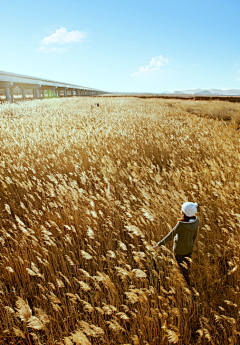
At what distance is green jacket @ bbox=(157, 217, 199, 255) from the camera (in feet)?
5.63

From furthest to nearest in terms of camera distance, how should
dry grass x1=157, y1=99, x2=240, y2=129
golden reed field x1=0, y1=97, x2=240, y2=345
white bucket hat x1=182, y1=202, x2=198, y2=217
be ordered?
dry grass x1=157, y1=99, x2=240, y2=129 < white bucket hat x1=182, y1=202, x2=198, y2=217 < golden reed field x1=0, y1=97, x2=240, y2=345

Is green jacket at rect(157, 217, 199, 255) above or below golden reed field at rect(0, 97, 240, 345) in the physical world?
above

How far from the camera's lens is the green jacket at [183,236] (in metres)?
1.72

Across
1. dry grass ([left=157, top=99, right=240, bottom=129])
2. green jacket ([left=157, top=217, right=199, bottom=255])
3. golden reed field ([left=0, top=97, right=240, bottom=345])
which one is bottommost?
golden reed field ([left=0, top=97, right=240, bottom=345])

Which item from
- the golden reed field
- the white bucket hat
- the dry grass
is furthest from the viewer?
the dry grass

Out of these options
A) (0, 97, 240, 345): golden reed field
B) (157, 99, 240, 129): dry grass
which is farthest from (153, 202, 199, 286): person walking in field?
(157, 99, 240, 129): dry grass

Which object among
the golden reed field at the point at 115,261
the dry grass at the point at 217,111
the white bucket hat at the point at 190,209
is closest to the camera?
the golden reed field at the point at 115,261

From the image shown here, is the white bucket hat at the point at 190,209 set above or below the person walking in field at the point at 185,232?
above

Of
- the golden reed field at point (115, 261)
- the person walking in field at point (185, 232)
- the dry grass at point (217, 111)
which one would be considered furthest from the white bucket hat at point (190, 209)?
the dry grass at point (217, 111)

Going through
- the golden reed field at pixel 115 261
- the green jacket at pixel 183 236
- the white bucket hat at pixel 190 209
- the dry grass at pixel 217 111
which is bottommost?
the golden reed field at pixel 115 261

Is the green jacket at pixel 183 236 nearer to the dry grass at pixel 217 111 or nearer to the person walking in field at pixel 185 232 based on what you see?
the person walking in field at pixel 185 232

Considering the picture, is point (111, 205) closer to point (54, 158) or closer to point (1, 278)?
point (1, 278)

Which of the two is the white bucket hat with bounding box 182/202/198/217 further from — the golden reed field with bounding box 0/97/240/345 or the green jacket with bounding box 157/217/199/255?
the golden reed field with bounding box 0/97/240/345

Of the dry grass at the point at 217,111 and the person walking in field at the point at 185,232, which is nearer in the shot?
the person walking in field at the point at 185,232
